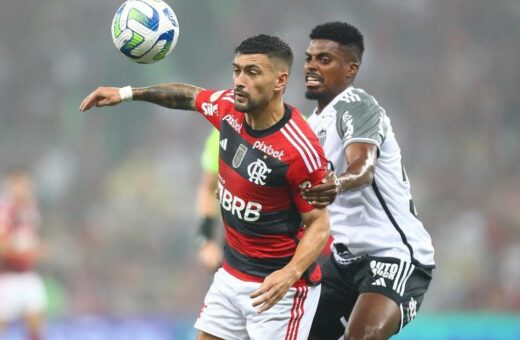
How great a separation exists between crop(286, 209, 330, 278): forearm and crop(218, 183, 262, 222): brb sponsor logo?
276mm

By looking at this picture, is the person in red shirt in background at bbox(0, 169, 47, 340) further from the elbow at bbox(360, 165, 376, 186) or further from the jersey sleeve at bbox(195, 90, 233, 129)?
the elbow at bbox(360, 165, 376, 186)

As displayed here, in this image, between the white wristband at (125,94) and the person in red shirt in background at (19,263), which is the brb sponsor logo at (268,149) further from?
the person in red shirt in background at (19,263)

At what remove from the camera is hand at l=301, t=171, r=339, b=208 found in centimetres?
436

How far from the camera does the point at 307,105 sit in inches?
529

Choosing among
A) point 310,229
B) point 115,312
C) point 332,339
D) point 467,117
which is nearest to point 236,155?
point 310,229

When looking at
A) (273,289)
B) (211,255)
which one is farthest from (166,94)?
(211,255)

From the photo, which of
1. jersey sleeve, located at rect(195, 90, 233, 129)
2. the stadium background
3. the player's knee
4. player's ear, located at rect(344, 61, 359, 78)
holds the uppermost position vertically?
the stadium background

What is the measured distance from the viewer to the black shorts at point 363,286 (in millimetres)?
5125

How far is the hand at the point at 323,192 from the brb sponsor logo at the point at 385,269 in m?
0.88

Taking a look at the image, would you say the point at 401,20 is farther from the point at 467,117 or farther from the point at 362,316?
the point at 362,316

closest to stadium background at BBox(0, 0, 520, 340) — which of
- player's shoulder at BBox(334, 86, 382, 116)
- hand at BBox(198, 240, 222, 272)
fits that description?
hand at BBox(198, 240, 222, 272)

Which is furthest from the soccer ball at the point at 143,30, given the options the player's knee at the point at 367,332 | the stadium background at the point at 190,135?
the stadium background at the point at 190,135

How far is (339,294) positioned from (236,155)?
116cm

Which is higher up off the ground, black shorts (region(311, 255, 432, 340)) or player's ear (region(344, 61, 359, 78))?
player's ear (region(344, 61, 359, 78))
